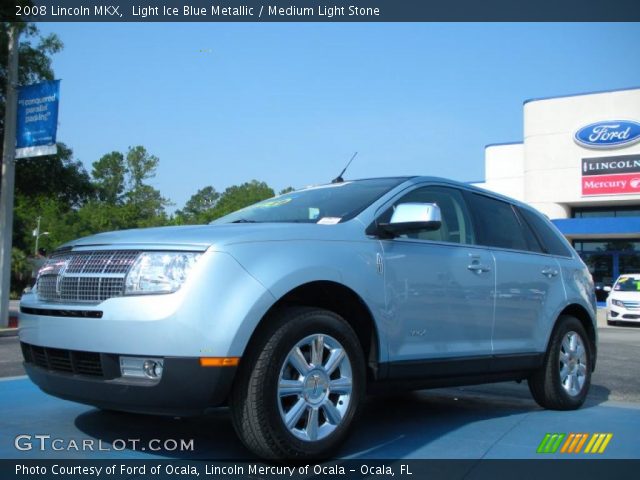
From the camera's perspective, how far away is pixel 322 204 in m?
4.61

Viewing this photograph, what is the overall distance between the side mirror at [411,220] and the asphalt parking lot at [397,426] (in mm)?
1274

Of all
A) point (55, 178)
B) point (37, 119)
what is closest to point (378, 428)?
point (37, 119)

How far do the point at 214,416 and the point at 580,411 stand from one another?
289 centimetres

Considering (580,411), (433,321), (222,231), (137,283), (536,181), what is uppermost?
(536,181)

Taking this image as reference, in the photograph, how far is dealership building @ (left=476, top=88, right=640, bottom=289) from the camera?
34625mm

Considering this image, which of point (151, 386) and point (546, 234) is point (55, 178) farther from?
point (151, 386)

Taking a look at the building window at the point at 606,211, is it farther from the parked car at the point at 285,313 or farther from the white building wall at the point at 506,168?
the parked car at the point at 285,313

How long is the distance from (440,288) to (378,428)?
1.03 meters

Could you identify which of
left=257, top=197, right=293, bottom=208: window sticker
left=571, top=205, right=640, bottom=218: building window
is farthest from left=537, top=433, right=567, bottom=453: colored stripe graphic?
left=571, top=205, right=640, bottom=218: building window

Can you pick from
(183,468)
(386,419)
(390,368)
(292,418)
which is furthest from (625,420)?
(183,468)

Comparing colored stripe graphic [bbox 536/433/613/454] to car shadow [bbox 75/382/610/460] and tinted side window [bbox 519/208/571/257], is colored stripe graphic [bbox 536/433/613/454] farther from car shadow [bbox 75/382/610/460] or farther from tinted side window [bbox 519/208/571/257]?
tinted side window [bbox 519/208/571/257]

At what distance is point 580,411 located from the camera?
550cm

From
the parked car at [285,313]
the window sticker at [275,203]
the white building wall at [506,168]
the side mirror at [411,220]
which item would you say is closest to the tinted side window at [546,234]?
the parked car at [285,313]

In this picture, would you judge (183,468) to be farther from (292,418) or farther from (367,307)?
(367,307)
